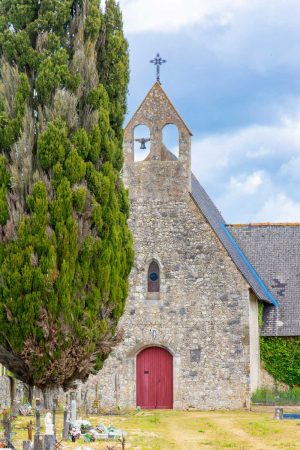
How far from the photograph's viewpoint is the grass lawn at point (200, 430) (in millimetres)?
19656

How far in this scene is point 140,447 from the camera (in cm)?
1905

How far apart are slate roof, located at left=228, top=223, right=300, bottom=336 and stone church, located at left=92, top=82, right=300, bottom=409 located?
801 mm

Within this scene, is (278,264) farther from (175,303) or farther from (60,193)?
(60,193)

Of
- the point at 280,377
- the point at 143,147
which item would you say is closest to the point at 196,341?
the point at 280,377

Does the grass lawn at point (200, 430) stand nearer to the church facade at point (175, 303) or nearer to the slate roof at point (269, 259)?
the church facade at point (175, 303)

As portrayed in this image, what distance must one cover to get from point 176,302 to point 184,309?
39cm

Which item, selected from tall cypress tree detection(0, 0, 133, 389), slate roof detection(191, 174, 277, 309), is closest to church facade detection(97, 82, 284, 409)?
slate roof detection(191, 174, 277, 309)

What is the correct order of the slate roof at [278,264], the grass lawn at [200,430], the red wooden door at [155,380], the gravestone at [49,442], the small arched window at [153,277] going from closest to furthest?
the gravestone at [49,442]
the grass lawn at [200,430]
the red wooden door at [155,380]
the small arched window at [153,277]
the slate roof at [278,264]

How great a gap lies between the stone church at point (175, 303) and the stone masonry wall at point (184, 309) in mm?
35

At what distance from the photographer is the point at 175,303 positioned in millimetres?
31234

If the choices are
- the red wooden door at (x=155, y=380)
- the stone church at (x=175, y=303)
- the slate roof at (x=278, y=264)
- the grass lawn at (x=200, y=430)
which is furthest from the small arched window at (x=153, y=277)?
the slate roof at (x=278, y=264)

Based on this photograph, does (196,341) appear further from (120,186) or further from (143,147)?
(120,186)

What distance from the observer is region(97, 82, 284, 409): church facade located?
30734 millimetres

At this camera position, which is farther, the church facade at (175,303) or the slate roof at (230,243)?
the slate roof at (230,243)
